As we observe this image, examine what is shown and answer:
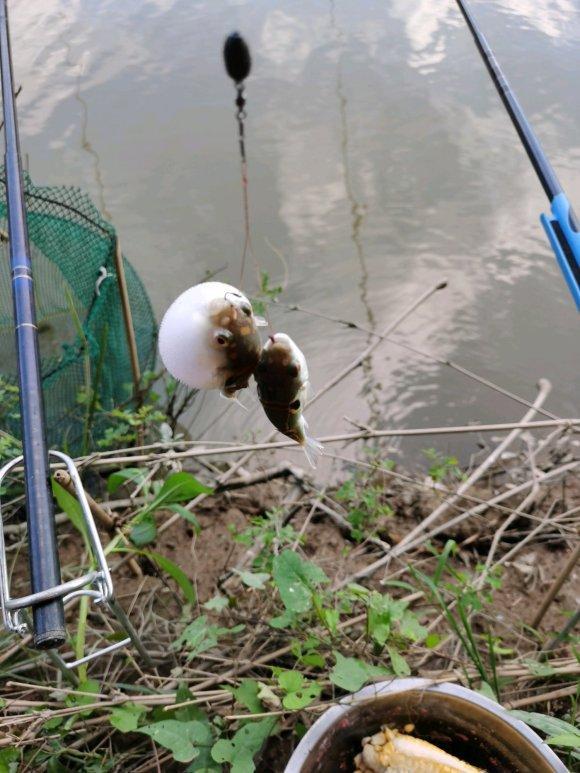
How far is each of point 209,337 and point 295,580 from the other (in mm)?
819

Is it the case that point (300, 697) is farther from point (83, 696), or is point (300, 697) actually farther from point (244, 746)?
point (83, 696)

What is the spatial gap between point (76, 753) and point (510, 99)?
7.01 ft

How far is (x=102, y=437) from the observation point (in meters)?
2.70

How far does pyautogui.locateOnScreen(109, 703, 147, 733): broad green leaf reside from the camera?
53.4 inches

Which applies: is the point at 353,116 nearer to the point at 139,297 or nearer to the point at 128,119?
the point at 128,119

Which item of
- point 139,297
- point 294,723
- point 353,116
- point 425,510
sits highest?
point 353,116

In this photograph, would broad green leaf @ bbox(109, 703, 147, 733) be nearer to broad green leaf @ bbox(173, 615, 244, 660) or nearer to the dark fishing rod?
broad green leaf @ bbox(173, 615, 244, 660)

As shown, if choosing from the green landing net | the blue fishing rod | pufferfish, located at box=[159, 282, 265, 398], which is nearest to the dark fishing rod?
pufferfish, located at box=[159, 282, 265, 398]

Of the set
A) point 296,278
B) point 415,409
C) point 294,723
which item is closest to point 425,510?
point 415,409

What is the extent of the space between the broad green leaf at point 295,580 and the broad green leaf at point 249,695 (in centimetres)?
20

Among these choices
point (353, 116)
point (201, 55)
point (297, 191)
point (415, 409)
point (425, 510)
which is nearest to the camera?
point (425, 510)

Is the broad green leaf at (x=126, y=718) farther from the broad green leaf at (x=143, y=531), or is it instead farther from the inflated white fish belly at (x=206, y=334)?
the inflated white fish belly at (x=206, y=334)

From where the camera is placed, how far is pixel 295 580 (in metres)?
1.53

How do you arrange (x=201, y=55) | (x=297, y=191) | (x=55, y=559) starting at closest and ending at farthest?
1. (x=55, y=559)
2. (x=297, y=191)
3. (x=201, y=55)
